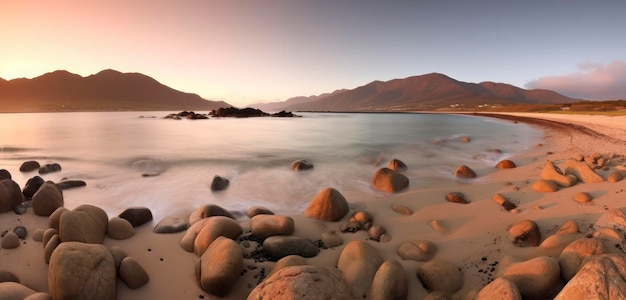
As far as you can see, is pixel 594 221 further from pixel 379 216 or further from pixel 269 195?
pixel 269 195

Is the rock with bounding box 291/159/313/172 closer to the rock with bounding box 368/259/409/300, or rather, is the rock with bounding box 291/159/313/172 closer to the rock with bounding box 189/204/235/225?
the rock with bounding box 189/204/235/225

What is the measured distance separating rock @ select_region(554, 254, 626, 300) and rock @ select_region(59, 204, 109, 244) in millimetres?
7778

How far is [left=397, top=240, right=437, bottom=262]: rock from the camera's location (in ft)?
17.7

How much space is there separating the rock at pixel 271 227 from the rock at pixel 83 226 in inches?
122

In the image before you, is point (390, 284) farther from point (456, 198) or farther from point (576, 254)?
point (456, 198)

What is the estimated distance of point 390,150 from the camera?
22.5 metres

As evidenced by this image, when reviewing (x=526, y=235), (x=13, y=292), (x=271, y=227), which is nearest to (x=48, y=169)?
(x=13, y=292)

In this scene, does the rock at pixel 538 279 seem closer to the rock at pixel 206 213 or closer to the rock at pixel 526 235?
the rock at pixel 526 235

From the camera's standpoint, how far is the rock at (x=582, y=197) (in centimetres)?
702

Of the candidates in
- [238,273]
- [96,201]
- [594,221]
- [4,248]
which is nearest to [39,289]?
[4,248]

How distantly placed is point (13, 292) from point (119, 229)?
2.25 metres

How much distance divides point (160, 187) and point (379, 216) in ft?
29.1

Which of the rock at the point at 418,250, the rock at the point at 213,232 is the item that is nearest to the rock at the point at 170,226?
the rock at the point at 213,232

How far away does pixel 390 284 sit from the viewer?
4289mm
